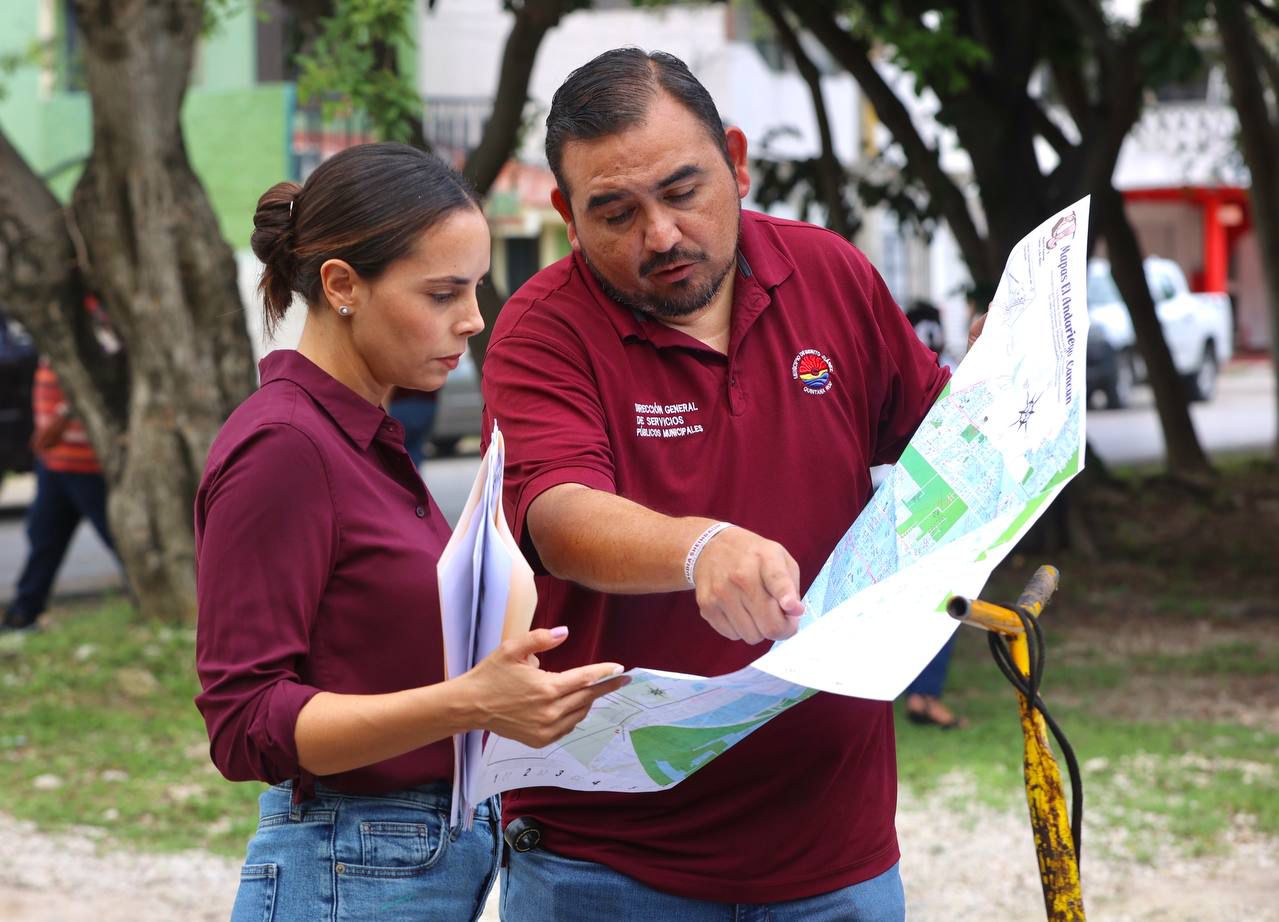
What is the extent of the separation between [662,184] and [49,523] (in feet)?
24.6

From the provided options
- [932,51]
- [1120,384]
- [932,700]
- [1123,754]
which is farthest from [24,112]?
[1123,754]

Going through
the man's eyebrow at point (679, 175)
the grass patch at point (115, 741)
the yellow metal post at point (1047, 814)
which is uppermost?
the man's eyebrow at point (679, 175)

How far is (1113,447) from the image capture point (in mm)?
18828

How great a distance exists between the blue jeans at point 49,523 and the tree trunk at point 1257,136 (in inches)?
325

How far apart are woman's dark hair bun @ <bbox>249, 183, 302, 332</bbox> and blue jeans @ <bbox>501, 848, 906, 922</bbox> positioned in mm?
850

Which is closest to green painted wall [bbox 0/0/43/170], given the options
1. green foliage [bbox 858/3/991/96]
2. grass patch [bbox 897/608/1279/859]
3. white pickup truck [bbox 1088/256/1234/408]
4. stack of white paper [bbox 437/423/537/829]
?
white pickup truck [bbox 1088/256/1234/408]

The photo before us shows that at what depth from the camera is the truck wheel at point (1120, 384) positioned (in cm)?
2239

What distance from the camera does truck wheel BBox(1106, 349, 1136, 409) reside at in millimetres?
22391

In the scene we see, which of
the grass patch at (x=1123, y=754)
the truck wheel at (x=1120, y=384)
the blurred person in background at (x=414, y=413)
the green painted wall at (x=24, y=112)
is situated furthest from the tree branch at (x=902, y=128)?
the green painted wall at (x=24, y=112)

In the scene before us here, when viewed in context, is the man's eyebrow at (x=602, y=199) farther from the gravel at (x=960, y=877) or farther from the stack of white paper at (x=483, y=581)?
the gravel at (x=960, y=877)

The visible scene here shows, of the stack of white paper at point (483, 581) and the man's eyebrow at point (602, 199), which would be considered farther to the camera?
the man's eyebrow at point (602, 199)

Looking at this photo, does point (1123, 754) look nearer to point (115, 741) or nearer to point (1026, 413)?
point (115, 741)

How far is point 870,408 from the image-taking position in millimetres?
2436

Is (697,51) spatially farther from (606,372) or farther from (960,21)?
(606,372)
